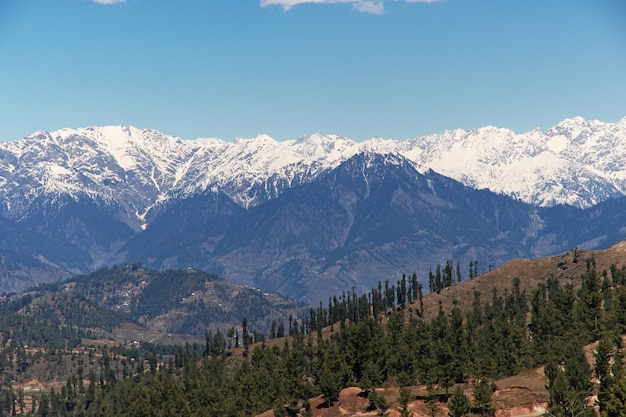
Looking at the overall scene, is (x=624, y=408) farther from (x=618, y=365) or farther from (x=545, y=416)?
(x=618, y=365)

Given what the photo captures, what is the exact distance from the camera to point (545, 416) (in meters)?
176

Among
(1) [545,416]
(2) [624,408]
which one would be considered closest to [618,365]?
(1) [545,416]

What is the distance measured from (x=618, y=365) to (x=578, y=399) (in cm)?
1110

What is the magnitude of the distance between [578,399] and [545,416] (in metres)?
17.6

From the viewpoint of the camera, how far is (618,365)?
193125 mm

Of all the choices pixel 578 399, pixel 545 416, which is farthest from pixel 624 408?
pixel 578 399

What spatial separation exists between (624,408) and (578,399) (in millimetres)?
41249

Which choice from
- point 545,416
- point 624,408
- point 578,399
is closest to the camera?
point 624,408

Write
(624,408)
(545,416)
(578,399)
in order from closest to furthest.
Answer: (624,408) < (545,416) < (578,399)

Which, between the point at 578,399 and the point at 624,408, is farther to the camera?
the point at 578,399

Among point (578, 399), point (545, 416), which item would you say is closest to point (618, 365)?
point (578, 399)

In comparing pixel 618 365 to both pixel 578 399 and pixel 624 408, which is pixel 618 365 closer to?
pixel 578 399

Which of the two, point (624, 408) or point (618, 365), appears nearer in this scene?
point (624, 408)

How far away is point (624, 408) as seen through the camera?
A: 150375mm
